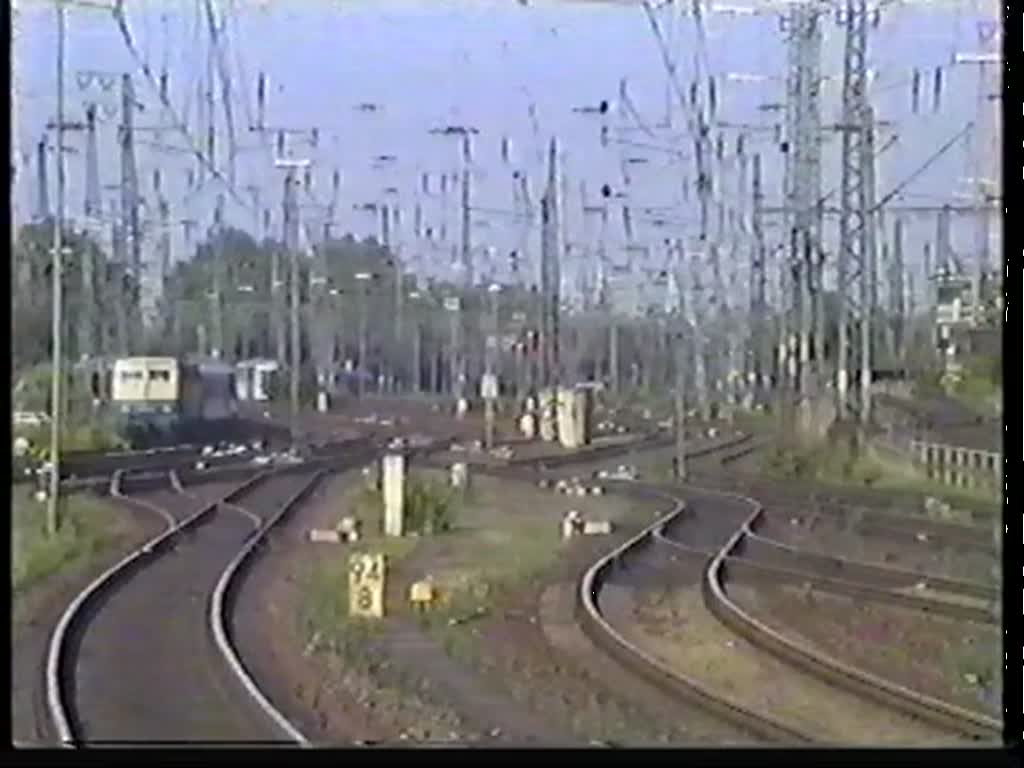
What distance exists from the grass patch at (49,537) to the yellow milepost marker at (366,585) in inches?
20.9

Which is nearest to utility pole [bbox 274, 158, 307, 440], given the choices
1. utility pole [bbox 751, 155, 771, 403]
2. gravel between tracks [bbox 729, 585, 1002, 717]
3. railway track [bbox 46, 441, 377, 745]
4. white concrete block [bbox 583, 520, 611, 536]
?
railway track [bbox 46, 441, 377, 745]

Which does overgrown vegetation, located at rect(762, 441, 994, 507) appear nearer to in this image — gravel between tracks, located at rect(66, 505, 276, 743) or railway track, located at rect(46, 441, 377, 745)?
railway track, located at rect(46, 441, 377, 745)

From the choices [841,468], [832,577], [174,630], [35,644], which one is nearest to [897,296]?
[841,468]

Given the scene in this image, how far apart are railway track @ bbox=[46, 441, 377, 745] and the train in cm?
11

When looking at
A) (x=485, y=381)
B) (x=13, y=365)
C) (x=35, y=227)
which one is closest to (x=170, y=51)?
(x=35, y=227)

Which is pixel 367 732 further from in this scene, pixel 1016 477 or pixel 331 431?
pixel 1016 477

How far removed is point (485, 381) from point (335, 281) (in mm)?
391

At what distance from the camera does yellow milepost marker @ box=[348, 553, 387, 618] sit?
12.0ft

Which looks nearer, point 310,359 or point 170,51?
point 170,51

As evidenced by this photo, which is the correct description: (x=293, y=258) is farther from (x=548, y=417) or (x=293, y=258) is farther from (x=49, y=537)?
(x=49, y=537)

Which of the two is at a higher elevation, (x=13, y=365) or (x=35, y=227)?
(x=35, y=227)

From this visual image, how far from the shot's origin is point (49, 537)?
11.8ft

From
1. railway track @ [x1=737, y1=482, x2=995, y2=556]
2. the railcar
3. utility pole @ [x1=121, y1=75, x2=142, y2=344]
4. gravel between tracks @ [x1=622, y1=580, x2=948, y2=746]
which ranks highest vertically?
utility pole @ [x1=121, y1=75, x2=142, y2=344]

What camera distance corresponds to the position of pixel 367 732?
3551 millimetres
